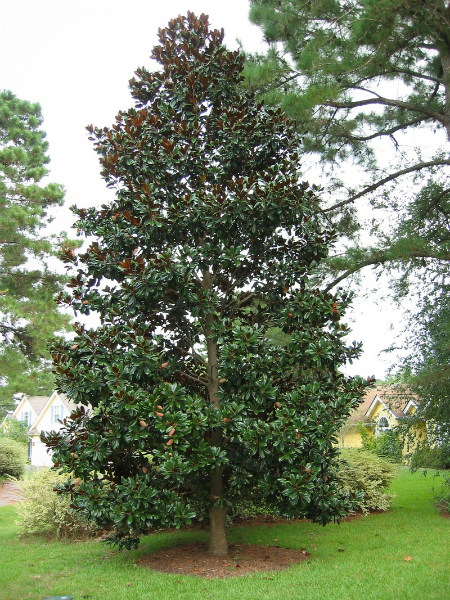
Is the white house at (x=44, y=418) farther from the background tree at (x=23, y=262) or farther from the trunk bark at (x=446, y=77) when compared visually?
the trunk bark at (x=446, y=77)

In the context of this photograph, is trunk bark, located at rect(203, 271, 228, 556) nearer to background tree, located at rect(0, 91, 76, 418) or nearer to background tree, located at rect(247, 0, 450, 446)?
background tree, located at rect(247, 0, 450, 446)

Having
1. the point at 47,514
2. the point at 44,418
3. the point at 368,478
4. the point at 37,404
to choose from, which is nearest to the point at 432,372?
the point at 368,478

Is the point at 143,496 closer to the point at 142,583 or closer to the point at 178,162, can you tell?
the point at 142,583

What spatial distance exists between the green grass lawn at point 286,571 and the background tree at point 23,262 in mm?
6728

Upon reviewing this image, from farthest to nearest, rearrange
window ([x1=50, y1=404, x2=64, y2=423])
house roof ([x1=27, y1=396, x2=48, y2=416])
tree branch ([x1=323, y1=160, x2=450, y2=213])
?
house roof ([x1=27, y1=396, x2=48, y2=416]) < window ([x1=50, y1=404, x2=64, y2=423]) < tree branch ([x1=323, y1=160, x2=450, y2=213])

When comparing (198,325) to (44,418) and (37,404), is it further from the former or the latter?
(37,404)

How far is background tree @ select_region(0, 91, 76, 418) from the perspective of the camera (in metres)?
15.5

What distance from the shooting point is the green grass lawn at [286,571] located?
5535 mm

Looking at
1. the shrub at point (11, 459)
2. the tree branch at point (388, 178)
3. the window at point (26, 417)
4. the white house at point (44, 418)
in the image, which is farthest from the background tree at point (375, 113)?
the window at point (26, 417)

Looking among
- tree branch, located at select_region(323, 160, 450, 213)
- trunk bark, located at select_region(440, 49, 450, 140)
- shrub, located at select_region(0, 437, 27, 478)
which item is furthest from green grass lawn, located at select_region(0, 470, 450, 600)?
shrub, located at select_region(0, 437, 27, 478)

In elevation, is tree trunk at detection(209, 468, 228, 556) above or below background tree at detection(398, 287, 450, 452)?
below

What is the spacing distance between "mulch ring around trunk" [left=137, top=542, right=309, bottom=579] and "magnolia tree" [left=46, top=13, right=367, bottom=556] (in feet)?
1.30

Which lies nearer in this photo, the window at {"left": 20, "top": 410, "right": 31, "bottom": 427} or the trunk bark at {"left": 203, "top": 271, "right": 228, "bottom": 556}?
the trunk bark at {"left": 203, "top": 271, "right": 228, "bottom": 556}

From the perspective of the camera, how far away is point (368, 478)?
11375 mm
